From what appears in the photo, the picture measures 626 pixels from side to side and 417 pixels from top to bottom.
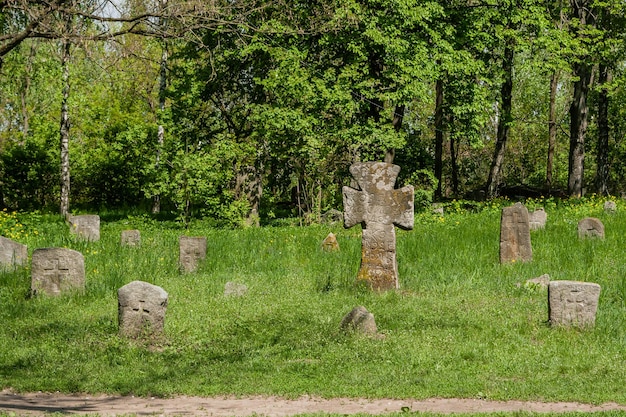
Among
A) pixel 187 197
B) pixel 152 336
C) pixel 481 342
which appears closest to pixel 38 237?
pixel 187 197

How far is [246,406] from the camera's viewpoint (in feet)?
34.0

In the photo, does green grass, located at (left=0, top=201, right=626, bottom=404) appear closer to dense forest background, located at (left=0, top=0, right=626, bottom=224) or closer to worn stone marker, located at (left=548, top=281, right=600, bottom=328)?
worn stone marker, located at (left=548, top=281, right=600, bottom=328)

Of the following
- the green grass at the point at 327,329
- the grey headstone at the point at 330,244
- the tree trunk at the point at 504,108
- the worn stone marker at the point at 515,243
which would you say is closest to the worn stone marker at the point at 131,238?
the green grass at the point at 327,329

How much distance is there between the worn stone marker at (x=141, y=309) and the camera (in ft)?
43.8

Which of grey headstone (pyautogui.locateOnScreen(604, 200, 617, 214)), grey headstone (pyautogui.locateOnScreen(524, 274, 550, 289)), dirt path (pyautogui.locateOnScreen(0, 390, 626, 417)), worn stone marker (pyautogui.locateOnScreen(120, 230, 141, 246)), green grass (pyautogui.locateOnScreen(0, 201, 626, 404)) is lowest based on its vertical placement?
dirt path (pyautogui.locateOnScreen(0, 390, 626, 417))

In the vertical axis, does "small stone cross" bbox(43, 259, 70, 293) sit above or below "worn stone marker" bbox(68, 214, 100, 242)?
below

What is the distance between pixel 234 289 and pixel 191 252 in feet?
9.80

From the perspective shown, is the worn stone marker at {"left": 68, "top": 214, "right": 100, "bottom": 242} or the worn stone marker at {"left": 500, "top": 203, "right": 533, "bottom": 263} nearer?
the worn stone marker at {"left": 500, "top": 203, "right": 533, "bottom": 263}

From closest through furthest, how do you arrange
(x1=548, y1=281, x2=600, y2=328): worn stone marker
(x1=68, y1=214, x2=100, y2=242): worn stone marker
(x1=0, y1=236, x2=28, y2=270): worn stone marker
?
(x1=548, y1=281, x2=600, y2=328): worn stone marker
(x1=0, y1=236, x2=28, y2=270): worn stone marker
(x1=68, y1=214, x2=100, y2=242): worn stone marker

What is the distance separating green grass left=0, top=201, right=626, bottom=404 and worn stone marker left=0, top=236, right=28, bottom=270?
1114 millimetres

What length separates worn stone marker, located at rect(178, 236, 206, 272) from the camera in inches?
755

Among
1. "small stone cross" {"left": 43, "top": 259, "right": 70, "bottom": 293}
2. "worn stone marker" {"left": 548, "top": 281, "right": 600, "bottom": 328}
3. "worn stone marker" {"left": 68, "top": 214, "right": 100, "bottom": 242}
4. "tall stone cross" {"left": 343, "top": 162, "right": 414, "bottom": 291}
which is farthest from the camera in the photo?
"worn stone marker" {"left": 68, "top": 214, "right": 100, "bottom": 242}

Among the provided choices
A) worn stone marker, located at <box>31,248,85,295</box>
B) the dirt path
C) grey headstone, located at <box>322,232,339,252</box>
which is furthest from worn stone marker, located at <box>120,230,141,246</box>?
the dirt path

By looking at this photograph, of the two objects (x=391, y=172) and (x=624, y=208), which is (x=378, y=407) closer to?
(x=391, y=172)
